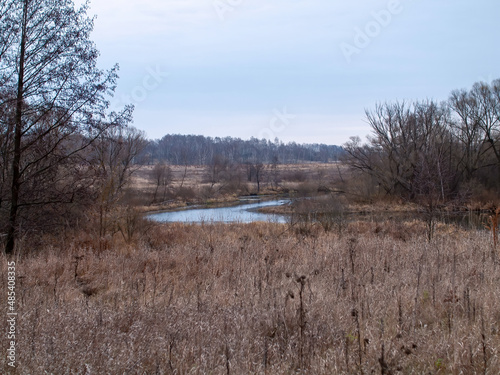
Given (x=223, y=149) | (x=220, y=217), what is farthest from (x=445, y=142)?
(x=223, y=149)

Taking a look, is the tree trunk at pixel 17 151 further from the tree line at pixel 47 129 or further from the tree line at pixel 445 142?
the tree line at pixel 445 142

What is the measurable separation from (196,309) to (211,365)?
1246mm

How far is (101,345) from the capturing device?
125 inches

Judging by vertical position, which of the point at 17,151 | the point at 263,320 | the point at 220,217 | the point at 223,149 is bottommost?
the point at 220,217

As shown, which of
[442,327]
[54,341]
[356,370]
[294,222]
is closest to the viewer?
[356,370]

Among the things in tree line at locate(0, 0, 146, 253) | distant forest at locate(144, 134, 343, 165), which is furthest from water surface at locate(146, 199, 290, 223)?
distant forest at locate(144, 134, 343, 165)

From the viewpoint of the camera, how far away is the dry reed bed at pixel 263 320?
2988 mm

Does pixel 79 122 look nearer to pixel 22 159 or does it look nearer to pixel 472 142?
pixel 22 159

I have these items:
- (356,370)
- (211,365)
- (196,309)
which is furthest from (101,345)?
(356,370)

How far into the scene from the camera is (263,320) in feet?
12.6

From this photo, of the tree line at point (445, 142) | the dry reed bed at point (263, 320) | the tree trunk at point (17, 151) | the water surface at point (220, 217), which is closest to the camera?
the dry reed bed at point (263, 320)

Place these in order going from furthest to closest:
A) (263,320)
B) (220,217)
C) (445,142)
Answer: (445,142), (220,217), (263,320)

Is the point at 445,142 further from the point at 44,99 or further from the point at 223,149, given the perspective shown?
the point at 223,149

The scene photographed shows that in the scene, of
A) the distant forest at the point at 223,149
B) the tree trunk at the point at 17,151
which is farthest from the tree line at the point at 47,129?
the distant forest at the point at 223,149
